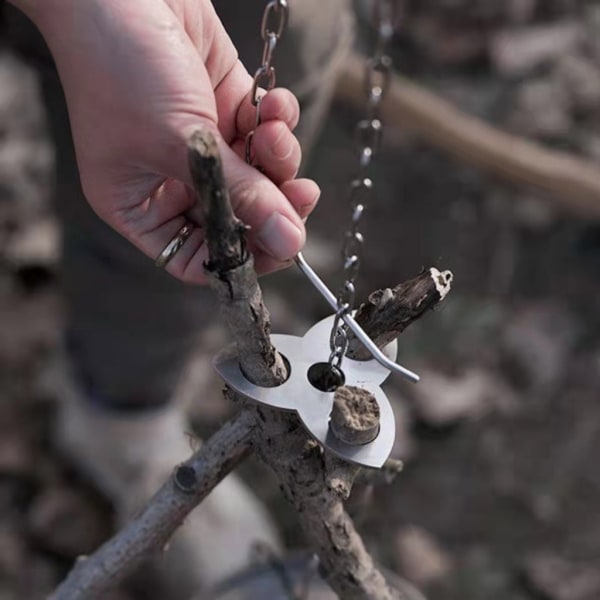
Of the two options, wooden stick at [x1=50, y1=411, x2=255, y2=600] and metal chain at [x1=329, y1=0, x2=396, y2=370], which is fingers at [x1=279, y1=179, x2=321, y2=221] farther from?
wooden stick at [x1=50, y1=411, x2=255, y2=600]

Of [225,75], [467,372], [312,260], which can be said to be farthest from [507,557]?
[225,75]

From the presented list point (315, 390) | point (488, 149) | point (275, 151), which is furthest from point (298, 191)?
point (488, 149)

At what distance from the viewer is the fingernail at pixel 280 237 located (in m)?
0.53

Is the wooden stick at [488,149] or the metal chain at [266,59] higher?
the metal chain at [266,59]

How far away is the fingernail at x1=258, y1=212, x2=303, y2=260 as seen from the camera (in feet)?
1.73

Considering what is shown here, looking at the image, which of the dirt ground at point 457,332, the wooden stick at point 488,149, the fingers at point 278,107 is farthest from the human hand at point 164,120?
the wooden stick at point 488,149

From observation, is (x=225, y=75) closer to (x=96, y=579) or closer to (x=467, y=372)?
(x=96, y=579)

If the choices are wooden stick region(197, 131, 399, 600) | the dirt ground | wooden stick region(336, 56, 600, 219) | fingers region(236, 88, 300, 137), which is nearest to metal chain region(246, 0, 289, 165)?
fingers region(236, 88, 300, 137)

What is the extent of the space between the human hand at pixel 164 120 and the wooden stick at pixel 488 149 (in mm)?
803

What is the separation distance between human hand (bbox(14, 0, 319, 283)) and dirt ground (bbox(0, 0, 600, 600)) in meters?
0.47

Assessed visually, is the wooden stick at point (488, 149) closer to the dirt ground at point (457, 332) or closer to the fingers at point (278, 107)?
the dirt ground at point (457, 332)

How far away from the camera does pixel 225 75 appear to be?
2.06 feet

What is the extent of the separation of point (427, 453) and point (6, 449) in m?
0.63

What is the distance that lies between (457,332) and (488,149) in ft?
1.00
